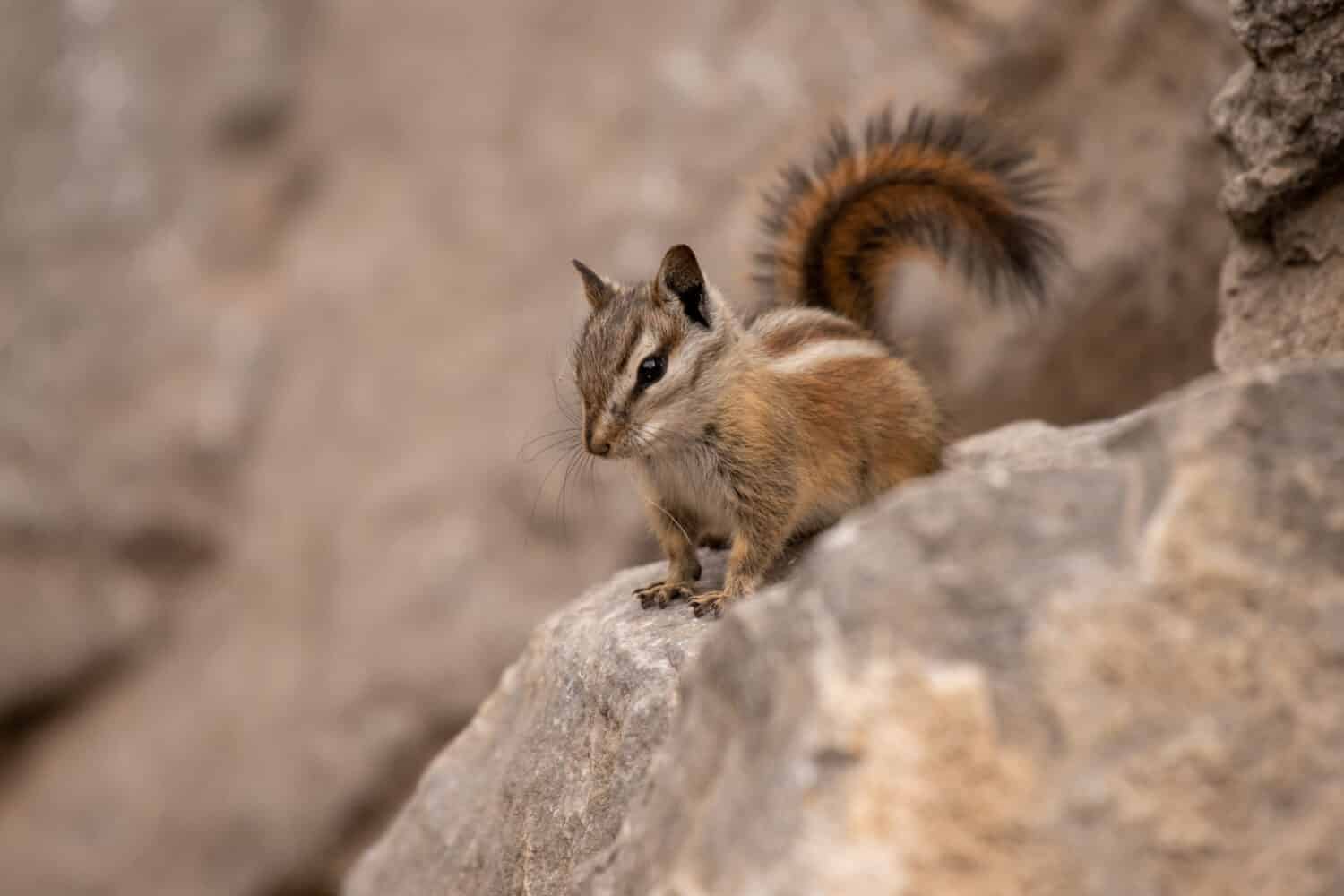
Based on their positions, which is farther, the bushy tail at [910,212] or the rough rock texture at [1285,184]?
A: the bushy tail at [910,212]

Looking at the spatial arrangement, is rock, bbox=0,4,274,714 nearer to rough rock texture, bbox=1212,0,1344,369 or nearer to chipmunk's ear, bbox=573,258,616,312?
chipmunk's ear, bbox=573,258,616,312

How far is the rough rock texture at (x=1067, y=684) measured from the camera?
56.2 inches

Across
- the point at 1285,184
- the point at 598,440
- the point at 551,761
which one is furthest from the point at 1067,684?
the point at 1285,184

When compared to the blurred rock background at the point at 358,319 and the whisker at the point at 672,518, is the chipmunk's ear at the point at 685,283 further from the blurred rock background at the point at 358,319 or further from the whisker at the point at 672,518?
the blurred rock background at the point at 358,319

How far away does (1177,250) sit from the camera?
5.13 meters

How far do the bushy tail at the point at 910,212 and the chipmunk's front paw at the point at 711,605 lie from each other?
1.03 m

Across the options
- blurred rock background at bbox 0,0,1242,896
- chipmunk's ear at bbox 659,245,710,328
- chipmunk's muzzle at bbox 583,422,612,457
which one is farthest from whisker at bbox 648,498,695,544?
blurred rock background at bbox 0,0,1242,896

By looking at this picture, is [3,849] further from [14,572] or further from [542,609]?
[542,609]

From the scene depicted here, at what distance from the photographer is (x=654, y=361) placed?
Answer: 9.57ft

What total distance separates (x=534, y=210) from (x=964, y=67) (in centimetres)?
198

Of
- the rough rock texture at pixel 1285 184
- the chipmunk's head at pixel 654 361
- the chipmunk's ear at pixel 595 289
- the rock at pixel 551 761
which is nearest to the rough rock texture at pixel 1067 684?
the rock at pixel 551 761

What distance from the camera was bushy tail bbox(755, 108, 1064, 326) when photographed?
3391 mm

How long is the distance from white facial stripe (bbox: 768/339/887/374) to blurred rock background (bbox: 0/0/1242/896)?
1.87 meters

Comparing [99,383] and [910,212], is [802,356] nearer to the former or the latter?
[910,212]
